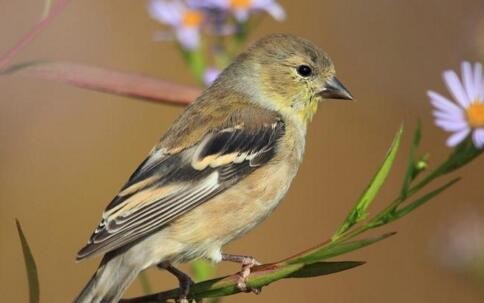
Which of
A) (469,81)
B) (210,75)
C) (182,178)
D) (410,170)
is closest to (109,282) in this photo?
(182,178)

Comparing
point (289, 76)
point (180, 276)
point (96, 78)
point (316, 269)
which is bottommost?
point (316, 269)

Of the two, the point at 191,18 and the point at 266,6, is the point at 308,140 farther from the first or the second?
the point at 191,18

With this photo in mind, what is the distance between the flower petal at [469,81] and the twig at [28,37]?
2.25 feet

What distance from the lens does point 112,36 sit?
18.9 feet

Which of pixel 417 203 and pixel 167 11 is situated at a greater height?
pixel 167 11

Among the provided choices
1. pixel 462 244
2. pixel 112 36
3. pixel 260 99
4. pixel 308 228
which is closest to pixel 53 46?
pixel 112 36

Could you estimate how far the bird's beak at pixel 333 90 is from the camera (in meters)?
2.99

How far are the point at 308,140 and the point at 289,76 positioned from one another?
2.41 metres

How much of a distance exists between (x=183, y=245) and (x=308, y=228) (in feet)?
Result: 9.19

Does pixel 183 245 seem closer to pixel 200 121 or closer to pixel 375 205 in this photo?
pixel 200 121

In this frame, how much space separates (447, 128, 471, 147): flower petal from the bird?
→ 876 mm

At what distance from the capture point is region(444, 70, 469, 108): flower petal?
1394mm

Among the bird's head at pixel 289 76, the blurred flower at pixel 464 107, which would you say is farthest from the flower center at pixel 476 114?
the bird's head at pixel 289 76

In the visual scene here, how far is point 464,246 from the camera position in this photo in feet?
7.04
